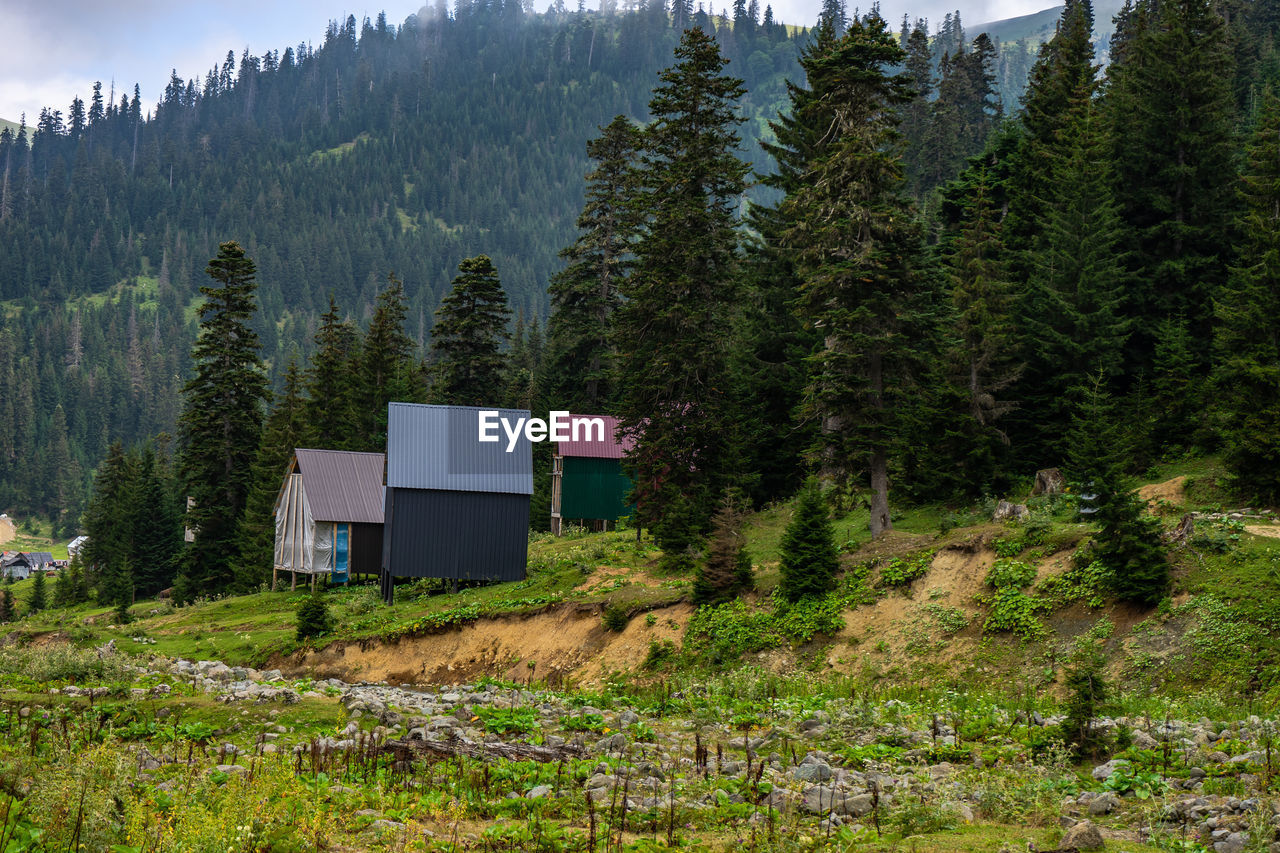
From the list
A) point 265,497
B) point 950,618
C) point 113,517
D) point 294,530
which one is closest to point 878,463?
point 950,618

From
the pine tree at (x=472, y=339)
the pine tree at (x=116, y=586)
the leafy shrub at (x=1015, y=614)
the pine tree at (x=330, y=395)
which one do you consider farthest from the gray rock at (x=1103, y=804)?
the pine tree at (x=330, y=395)

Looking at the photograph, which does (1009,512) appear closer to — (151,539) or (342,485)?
(342,485)

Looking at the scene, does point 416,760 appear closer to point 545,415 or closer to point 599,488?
point 599,488

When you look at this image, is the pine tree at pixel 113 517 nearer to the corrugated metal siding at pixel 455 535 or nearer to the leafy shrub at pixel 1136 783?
the corrugated metal siding at pixel 455 535

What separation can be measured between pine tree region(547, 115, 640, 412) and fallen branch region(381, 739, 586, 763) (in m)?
46.0

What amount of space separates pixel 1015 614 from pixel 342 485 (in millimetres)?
38115

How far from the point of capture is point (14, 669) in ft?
71.9

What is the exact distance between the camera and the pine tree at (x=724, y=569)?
28562 millimetres

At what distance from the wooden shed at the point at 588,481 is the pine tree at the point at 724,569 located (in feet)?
88.1

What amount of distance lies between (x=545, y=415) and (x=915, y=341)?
3574 cm

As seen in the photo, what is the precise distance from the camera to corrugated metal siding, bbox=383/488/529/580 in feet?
133

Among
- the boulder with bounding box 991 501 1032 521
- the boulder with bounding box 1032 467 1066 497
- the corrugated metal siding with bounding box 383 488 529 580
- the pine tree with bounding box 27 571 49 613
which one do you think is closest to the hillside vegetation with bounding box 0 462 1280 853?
the boulder with bounding box 991 501 1032 521

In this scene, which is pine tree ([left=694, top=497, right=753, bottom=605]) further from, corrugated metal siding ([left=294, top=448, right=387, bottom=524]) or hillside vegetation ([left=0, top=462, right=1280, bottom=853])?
corrugated metal siding ([left=294, top=448, right=387, bottom=524])

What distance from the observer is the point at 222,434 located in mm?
62812
